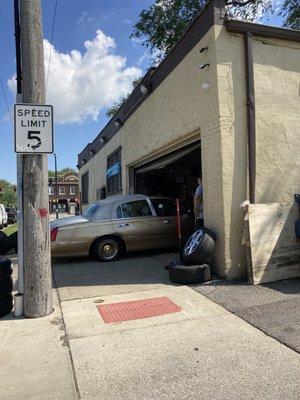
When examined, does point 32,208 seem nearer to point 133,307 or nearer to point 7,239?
point 133,307

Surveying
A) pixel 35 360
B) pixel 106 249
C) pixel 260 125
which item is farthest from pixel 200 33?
pixel 35 360

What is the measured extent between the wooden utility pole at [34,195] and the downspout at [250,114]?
365 centimetres

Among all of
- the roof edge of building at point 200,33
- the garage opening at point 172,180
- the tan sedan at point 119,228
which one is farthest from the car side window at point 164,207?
the roof edge of building at point 200,33

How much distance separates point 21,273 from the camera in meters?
5.58

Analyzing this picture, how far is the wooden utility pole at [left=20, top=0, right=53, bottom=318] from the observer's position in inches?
213

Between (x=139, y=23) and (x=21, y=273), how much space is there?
1889 cm

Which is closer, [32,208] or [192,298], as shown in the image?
[32,208]

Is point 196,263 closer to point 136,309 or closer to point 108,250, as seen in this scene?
point 136,309

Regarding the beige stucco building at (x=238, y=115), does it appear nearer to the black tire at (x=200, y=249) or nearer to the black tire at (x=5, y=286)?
the black tire at (x=200, y=249)

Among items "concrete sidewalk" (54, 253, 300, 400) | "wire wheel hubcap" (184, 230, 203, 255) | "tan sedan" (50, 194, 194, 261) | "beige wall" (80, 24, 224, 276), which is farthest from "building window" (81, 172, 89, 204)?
"concrete sidewalk" (54, 253, 300, 400)

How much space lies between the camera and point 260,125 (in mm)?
7320

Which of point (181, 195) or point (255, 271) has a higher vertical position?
point (181, 195)

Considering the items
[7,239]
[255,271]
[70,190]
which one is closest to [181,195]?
[7,239]

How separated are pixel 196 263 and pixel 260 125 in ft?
9.19
